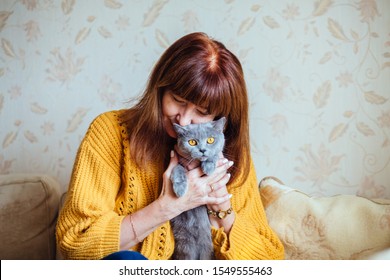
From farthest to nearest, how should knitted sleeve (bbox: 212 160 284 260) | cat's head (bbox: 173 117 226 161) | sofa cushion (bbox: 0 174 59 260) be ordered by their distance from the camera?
sofa cushion (bbox: 0 174 59 260) → knitted sleeve (bbox: 212 160 284 260) → cat's head (bbox: 173 117 226 161)

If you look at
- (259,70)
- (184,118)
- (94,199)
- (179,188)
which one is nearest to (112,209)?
(94,199)

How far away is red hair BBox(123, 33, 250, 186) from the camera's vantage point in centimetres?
99

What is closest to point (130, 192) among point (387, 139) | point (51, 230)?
point (51, 230)

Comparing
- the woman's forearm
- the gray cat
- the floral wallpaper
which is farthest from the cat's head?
the floral wallpaper

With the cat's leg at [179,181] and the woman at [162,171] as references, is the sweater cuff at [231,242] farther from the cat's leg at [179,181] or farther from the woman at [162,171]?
the cat's leg at [179,181]

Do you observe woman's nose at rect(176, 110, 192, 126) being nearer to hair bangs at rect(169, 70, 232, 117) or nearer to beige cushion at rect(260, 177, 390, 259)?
hair bangs at rect(169, 70, 232, 117)

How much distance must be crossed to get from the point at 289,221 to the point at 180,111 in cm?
47

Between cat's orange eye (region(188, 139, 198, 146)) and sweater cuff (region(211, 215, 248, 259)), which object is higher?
cat's orange eye (region(188, 139, 198, 146))

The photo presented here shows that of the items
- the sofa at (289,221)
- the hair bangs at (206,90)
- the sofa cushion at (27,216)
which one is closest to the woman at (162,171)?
the hair bangs at (206,90)

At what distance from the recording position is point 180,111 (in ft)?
3.39

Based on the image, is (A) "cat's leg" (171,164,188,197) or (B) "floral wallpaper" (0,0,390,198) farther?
(B) "floral wallpaper" (0,0,390,198)

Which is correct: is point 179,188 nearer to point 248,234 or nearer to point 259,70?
point 248,234

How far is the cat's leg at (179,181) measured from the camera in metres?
1.02

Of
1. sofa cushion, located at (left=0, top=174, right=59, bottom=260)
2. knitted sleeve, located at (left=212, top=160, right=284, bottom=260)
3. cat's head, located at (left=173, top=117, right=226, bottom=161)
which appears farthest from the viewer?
sofa cushion, located at (left=0, top=174, right=59, bottom=260)
